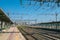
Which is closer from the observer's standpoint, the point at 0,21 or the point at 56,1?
the point at 56,1

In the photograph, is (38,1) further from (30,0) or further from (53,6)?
(53,6)

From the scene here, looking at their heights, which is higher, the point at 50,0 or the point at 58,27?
the point at 50,0

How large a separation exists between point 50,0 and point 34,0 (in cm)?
183

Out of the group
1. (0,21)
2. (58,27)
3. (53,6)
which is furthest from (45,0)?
(0,21)

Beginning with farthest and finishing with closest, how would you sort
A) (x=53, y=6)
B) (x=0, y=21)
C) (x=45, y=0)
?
(x=0, y=21), (x=53, y=6), (x=45, y=0)

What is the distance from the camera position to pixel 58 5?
2361 centimetres

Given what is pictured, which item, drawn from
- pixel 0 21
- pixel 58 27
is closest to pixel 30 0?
pixel 58 27

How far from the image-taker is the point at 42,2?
23516mm

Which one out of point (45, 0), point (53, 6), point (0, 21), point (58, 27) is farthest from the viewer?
point (0, 21)

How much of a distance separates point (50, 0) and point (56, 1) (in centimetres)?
87

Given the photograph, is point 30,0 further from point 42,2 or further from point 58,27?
point 58,27

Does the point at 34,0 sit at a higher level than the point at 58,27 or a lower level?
higher

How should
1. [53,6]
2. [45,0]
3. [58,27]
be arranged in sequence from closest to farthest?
[45,0], [53,6], [58,27]

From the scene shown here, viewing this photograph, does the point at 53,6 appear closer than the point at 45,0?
No
